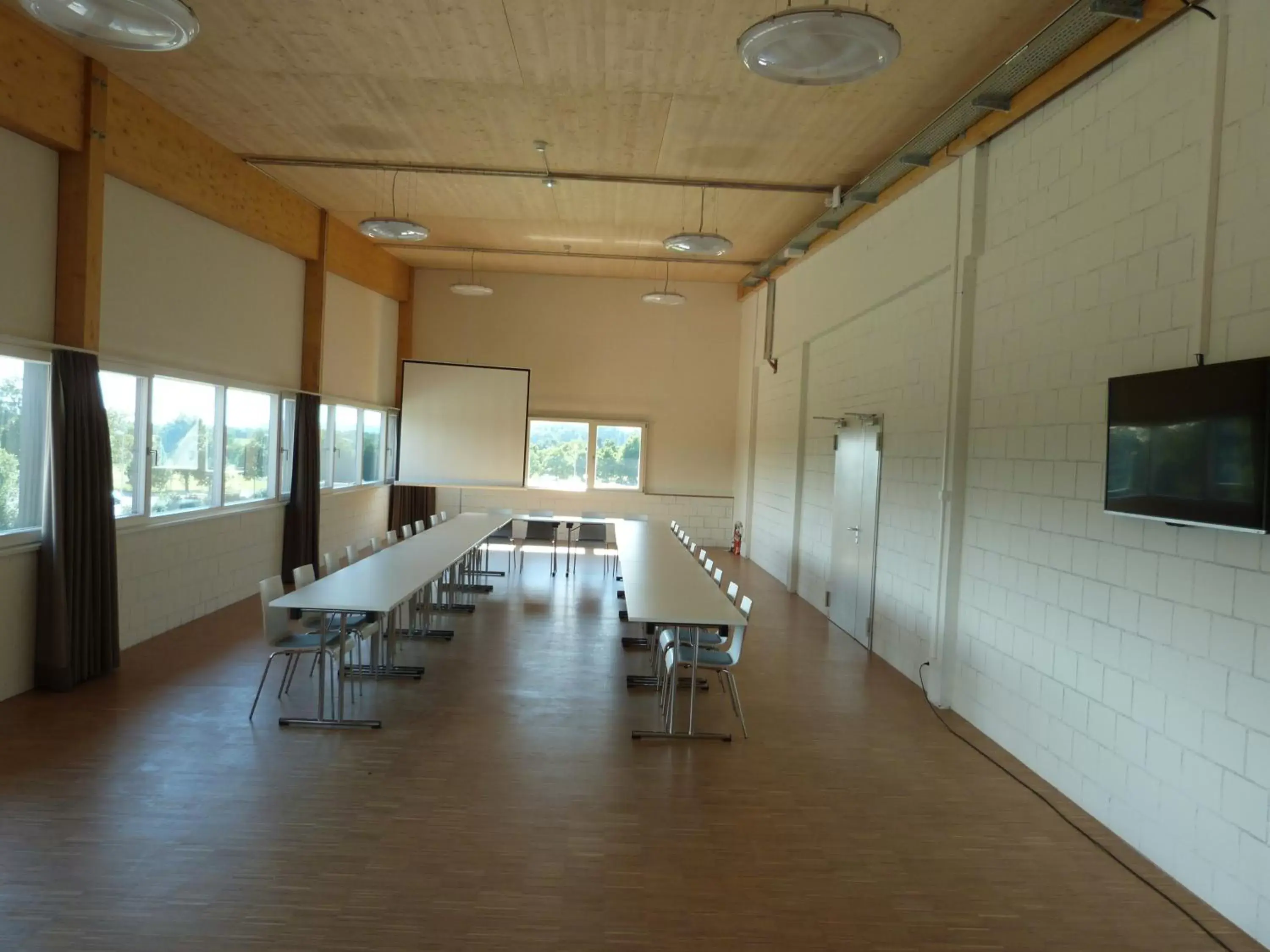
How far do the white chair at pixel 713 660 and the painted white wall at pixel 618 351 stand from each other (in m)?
8.89

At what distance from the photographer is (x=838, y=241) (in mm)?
8922

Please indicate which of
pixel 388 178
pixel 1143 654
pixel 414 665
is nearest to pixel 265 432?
pixel 388 178

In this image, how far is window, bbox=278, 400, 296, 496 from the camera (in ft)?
30.9

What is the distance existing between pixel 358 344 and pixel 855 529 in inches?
301

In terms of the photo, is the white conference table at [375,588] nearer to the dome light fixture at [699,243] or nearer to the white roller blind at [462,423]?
the dome light fixture at [699,243]

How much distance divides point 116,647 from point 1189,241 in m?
7.04

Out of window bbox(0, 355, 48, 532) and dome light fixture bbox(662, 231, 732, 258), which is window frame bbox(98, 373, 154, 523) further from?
dome light fixture bbox(662, 231, 732, 258)

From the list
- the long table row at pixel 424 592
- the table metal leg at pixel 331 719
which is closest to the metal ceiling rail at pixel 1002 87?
the long table row at pixel 424 592

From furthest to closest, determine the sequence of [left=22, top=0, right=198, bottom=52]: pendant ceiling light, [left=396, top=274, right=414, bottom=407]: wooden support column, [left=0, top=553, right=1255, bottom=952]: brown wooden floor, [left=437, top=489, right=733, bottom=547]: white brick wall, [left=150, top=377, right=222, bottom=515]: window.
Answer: [left=437, top=489, right=733, bottom=547]: white brick wall
[left=396, top=274, right=414, bottom=407]: wooden support column
[left=150, top=377, right=222, bottom=515]: window
[left=22, top=0, right=198, bottom=52]: pendant ceiling light
[left=0, top=553, right=1255, bottom=952]: brown wooden floor

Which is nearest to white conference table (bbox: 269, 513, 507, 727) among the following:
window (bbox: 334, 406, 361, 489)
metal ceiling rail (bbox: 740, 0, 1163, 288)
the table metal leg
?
the table metal leg

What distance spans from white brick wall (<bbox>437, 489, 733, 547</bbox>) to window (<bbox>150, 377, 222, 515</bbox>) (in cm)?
627

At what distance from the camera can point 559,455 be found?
564 inches

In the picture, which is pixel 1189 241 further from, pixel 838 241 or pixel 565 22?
pixel 838 241

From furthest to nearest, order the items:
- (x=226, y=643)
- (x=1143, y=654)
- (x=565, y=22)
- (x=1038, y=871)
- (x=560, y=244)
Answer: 1. (x=560, y=244)
2. (x=226, y=643)
3. (x=565, y=22)
4. (x=1143, y=654)
5. (x=1038, y=871)
